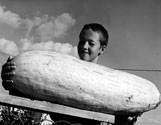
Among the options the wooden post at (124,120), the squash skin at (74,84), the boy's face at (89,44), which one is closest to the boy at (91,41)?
the boy's face at (89,44)

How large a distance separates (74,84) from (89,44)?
792 millimetres

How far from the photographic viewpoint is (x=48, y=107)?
2246 mm

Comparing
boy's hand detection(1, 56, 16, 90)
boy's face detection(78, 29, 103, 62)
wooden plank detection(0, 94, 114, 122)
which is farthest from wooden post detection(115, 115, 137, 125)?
boy's hand detection(1, 56, 16, 90)

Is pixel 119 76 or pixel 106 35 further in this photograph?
pixel 106 35

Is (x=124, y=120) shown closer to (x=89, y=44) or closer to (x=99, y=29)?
(x=89, y=44)

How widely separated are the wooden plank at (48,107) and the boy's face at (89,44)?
0.82 m

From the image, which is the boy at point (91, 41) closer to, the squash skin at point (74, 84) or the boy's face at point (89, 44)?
the boy's face at point (89, 44)

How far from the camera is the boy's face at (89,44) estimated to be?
3029 mm

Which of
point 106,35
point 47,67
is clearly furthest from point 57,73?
point 106,35

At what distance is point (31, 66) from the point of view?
2.37 metres

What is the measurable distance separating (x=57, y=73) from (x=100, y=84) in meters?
0.37

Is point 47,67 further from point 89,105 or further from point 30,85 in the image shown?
point 89,105

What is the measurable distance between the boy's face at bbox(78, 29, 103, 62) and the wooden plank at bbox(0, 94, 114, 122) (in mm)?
823

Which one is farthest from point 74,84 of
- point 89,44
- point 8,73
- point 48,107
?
point 89,44
